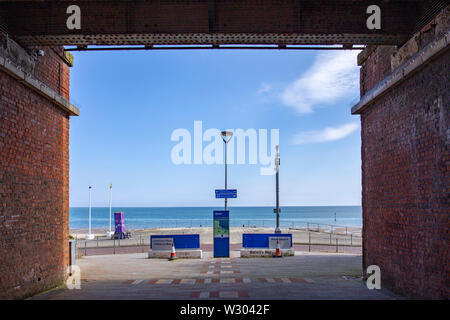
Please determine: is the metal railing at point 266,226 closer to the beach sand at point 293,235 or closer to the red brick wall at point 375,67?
the beach sand at point 293,235

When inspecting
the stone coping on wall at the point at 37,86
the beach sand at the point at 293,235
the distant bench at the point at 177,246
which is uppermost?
the stone coping on wall at the point at 37,86

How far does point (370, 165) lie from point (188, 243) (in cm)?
1176

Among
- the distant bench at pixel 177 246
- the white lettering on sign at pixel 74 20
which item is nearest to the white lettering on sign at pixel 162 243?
the distant bench at pixel 177 246

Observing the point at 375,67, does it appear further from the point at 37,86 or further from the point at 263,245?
the point at 263,245

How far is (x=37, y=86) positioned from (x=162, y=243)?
1263 cm

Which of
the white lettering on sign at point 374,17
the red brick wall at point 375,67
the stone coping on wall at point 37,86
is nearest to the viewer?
the stone coping on wall at point 37,86

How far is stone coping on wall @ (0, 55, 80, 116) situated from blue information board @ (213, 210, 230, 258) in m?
9.86

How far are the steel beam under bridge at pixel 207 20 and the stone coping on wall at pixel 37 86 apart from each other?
40.5 inches

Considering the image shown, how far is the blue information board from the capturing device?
20422 millimetres

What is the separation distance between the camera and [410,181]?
897 centimetres

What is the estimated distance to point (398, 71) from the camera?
9383mm

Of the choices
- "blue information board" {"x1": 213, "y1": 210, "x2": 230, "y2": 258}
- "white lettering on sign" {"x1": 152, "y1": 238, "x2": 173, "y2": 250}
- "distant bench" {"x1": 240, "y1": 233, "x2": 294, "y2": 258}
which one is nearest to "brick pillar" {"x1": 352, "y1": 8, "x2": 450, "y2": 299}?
"distant bench" {"x1": 240, "y1": 233, "x2": 294, "y2": 258}

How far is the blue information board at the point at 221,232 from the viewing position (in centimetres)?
2042

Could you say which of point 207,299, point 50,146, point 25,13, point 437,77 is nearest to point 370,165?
point 437,77
